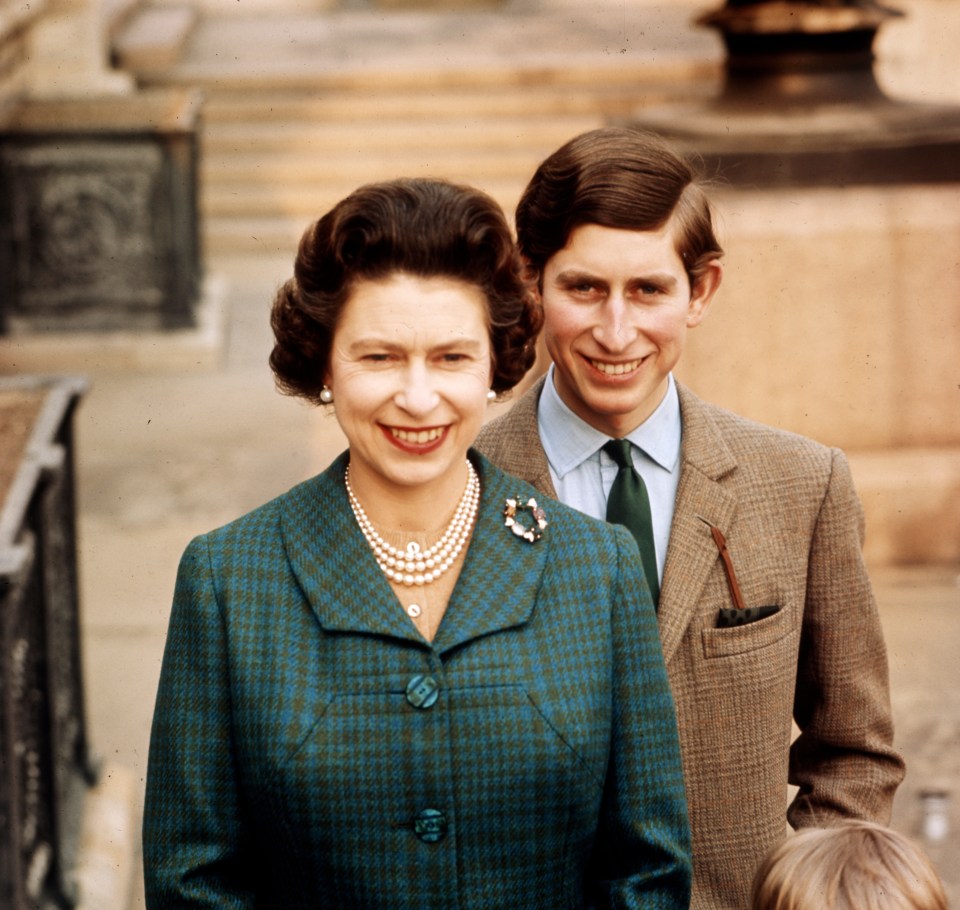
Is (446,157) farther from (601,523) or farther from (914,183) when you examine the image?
(601,523)

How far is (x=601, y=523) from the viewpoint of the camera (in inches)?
96.2

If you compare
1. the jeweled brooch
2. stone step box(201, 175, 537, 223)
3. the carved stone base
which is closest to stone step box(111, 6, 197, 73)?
stone step box(201, 175, 537, 223)

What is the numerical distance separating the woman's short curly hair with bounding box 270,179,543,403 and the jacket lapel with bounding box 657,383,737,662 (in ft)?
1.57

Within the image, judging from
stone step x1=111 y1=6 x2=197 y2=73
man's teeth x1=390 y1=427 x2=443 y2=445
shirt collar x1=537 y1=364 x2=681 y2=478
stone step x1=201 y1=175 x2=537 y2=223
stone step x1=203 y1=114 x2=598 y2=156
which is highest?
man's teeth x1=390 y1=427 x2=443 y2=445

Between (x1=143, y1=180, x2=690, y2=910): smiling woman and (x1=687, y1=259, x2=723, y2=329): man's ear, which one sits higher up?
(x1=687, y1=259, x2=723, y2=329): man's ear

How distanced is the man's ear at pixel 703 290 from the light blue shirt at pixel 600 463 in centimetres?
16

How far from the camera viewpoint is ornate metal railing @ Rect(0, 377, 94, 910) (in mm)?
4137

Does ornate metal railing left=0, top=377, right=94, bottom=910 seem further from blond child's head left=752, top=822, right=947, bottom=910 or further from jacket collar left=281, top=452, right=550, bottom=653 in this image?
blond child's head left=752, top=822, right=947, bottom=910

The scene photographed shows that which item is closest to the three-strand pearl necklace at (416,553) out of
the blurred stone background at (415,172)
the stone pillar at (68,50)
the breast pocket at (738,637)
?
the breast pocket at (738,637)

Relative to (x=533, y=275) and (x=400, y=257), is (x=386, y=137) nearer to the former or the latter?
(x=533, y=275)

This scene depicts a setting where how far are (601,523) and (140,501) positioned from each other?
6.31 meters

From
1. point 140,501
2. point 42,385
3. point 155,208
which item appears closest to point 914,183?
point 42,385

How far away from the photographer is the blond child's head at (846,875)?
8.05 feet

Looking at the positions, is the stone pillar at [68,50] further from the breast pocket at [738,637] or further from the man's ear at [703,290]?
the breast pocket at [738,637]
